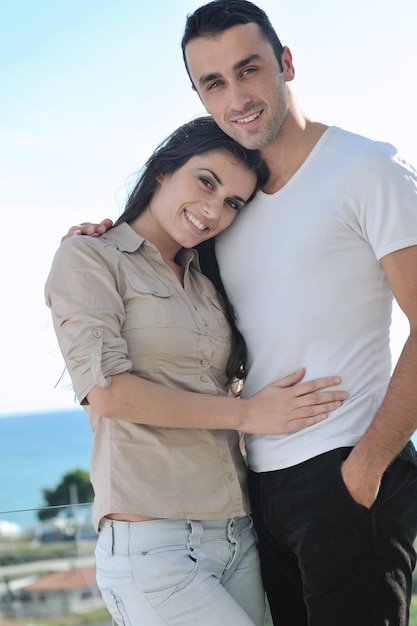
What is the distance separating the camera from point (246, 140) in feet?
9.06

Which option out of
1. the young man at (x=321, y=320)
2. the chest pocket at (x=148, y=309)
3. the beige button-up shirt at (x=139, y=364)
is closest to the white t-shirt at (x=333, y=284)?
the young man at (x=321, y=320)

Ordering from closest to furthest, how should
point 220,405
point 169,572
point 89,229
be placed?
point 169,572, point 220,405, point 89,229

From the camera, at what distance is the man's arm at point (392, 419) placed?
241 centimetres

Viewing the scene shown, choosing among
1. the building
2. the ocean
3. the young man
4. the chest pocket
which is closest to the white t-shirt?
the young man

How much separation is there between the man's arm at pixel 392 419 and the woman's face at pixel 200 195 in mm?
554

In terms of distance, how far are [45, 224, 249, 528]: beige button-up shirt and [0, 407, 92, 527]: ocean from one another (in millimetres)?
44923

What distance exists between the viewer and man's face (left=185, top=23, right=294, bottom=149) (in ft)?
9.04

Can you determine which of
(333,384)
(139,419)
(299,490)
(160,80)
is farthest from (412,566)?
(160,80)

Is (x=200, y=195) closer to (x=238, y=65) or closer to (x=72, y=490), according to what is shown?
(x=238, y=65)

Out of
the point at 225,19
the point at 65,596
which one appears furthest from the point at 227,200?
the point at 65,596

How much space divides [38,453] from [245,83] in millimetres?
75064

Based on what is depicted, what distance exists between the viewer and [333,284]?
257 centimetres

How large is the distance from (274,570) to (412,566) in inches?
15.6

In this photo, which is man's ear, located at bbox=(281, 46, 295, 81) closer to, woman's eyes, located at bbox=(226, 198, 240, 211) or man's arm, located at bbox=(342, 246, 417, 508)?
woman's eyes, located at bbox=(226, 198, 240, 211)
